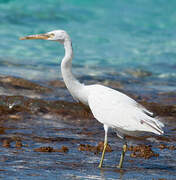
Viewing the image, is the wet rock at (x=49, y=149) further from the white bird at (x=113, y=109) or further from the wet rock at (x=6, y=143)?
the white bird at (x=113, y=109)

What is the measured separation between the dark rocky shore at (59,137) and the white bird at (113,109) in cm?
49

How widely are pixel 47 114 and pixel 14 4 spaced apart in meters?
16.5

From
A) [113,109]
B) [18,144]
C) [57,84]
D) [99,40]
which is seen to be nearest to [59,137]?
[18,144]

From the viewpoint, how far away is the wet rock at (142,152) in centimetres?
708

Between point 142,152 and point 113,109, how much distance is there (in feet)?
3.12

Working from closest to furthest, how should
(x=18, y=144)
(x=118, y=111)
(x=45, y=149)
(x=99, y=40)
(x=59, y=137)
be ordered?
1. (x=118, y=111)
2. (x=45, y=149)
3. (x=18, y=144)
4. (x=59, y=137)
5. (x=99, y=40)

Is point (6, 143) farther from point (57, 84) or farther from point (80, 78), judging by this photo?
point (80, 78)

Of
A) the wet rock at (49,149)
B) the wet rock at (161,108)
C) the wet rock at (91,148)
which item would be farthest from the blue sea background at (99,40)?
the wet rock at (49,149)

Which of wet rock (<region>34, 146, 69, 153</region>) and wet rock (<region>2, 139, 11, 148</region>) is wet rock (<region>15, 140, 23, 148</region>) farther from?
wet rock (<region>34, 146, 69, 153</region>)

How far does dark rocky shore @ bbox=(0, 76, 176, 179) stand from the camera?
6340 millimetres

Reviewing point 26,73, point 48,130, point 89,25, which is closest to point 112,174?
point 48,130

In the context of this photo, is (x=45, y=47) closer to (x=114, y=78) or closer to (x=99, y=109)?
(x=114, y=78)

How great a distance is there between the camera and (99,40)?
71.3 feet

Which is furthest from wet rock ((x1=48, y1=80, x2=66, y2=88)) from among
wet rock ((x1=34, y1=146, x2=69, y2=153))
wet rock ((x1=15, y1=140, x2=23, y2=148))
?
wet rock ((x1=34, y1=146, x2=69, y2=153))
